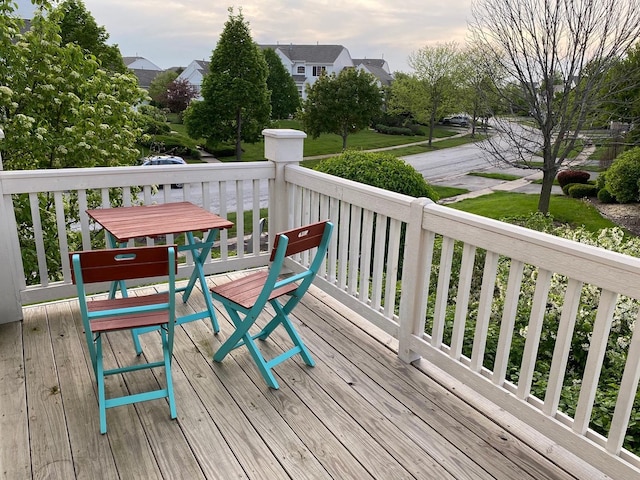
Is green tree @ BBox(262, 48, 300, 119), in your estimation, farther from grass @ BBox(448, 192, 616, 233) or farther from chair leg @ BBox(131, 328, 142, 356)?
chair leg @ BBox(131, 328, 142, 356)

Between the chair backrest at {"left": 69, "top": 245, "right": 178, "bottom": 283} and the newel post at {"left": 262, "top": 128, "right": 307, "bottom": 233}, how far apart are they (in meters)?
1.98

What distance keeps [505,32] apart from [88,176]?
9.96 metres

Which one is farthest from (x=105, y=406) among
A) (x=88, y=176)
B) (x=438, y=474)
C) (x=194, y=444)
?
(x=88, y=176)

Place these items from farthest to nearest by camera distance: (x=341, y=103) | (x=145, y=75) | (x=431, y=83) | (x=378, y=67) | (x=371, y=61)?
1. (x=371, y=61)
2. (x=378, y=67)
3. (x=145, y=75)
4. (x=431, y=83)
5. (x=341, y=103)

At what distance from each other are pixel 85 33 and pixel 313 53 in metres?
39.2

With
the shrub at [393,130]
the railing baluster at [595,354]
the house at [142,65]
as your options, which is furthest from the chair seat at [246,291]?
the house at [142,65]

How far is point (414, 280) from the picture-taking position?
270cm

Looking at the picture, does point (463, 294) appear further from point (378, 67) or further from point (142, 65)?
point (378, 67)

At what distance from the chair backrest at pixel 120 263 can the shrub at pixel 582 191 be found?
14867 mm

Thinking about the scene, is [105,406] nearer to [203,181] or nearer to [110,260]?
[110,260]

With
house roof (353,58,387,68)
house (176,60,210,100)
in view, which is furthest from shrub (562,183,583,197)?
house roof (353,58,387,68)

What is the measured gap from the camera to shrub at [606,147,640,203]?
38.6ft

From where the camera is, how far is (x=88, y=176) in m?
3.28

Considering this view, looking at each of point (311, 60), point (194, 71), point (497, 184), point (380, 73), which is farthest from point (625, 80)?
point (380, 73)
